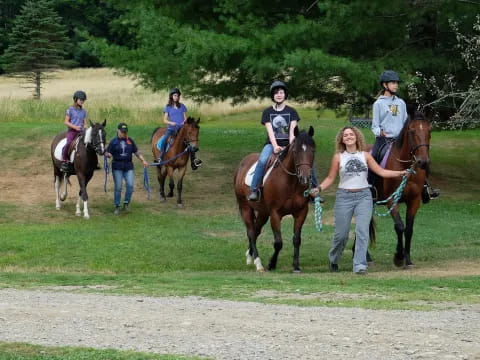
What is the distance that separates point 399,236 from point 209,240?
4.95m

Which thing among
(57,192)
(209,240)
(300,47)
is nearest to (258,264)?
(209,240)

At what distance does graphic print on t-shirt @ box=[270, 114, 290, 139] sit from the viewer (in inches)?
628

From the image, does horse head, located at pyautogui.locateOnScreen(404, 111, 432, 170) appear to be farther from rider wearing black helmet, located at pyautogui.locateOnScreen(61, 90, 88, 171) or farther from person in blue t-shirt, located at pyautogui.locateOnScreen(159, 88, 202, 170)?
person in blue t-shirt, located at pyautogui.locateOnScreen(159, 88, 202, 170)

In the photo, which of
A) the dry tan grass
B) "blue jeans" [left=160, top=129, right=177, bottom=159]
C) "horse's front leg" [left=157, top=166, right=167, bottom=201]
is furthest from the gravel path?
the dry tan grass

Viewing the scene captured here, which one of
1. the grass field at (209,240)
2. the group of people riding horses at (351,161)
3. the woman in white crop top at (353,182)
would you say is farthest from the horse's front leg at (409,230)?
the woman in white crop top at (353,182)

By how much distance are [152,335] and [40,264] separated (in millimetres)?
9354

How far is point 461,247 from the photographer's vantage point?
19562 mm

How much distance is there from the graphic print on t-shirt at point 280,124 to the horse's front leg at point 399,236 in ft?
7.25

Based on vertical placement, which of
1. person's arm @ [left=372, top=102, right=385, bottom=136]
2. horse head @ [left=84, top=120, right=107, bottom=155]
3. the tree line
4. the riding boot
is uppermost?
the tree line

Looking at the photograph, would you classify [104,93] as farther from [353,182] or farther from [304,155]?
[353,182]

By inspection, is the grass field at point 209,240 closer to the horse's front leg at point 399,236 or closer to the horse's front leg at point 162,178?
the horse's front leg at point 399,236

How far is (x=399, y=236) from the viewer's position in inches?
651

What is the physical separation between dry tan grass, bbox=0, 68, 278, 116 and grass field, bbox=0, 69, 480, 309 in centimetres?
341

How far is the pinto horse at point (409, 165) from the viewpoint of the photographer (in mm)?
15742
